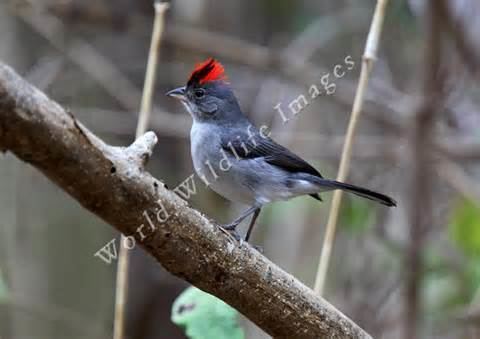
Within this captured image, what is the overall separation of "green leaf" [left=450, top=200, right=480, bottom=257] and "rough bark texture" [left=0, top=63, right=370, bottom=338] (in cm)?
→ 175

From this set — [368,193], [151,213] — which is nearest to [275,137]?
[368,193]

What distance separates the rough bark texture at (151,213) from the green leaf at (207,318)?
0.36ft

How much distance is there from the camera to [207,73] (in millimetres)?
3078

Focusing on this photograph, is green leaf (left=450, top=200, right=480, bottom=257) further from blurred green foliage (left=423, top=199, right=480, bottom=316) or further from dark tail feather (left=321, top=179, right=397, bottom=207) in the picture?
dark tail feather (left=321, top=179, right=397, bottom=207)

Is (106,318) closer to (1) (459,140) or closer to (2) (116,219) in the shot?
(1) (459,140)

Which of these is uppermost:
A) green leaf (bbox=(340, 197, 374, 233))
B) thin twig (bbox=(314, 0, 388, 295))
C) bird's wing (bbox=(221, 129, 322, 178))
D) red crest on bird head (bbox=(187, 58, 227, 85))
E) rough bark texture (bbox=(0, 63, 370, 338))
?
green leaf (bbox=(340, 197, 374, 233))

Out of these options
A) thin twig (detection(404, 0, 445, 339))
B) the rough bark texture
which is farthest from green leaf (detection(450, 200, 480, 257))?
the rough bark texture

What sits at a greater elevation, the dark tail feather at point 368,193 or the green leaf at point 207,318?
the dark tail feather at point 368,193

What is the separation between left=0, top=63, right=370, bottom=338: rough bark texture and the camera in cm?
122

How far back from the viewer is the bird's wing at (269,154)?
2.94 meters

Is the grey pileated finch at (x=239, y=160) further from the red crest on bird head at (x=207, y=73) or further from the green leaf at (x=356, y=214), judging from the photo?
the green leaf at (x=356, y=214)

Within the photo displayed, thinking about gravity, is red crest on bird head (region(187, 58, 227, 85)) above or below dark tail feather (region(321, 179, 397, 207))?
above

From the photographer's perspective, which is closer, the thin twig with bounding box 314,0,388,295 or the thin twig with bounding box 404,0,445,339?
the thin twig with bounding box 314,0,388,295

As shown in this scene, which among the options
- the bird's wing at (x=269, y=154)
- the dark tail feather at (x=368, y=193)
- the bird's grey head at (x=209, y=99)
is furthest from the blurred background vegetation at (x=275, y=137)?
the dark tail feather at (x=368, y=193)
